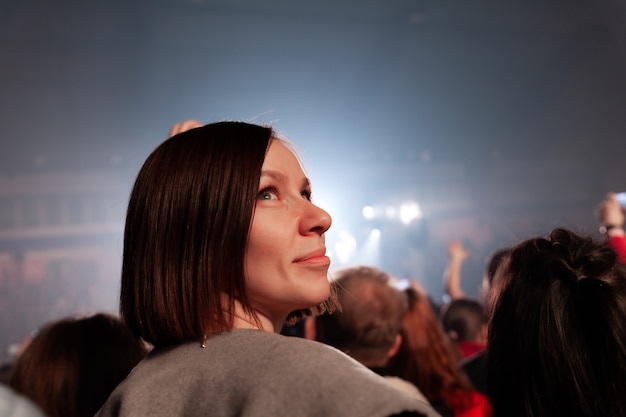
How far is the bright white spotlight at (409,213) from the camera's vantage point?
895cm

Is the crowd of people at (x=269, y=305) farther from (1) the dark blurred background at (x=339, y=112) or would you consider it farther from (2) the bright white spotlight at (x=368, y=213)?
(2) the bright white spotlight at (x=368, y=213)

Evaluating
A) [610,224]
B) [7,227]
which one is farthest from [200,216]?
[7,227]

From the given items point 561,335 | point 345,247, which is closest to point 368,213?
point 345,247

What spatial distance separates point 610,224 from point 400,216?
259 inches

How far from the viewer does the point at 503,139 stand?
8.88 meters

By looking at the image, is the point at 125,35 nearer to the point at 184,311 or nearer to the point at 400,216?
the point at 400,216

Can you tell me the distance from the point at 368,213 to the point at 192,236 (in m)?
8.12

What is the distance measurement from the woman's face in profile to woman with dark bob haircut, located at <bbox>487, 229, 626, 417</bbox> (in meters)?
0.35

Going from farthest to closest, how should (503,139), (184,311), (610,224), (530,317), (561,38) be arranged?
(503,139)
(561,38)
(610,224)
(530,317)
(184,311)

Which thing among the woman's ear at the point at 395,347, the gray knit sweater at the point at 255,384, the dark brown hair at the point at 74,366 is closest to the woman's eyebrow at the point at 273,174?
the gray knit sweater at the point at 255,384

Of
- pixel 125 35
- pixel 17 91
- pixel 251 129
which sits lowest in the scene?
pixel 251 129

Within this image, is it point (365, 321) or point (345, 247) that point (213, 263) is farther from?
point (345, 247)

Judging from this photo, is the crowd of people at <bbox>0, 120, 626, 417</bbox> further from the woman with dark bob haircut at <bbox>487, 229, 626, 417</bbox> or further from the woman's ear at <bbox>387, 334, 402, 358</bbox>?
the woman's ear at <bbox>387, 334, 402, 358</bbox>

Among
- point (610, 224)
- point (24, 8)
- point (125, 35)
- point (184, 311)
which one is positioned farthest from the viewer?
point (125, 35)
